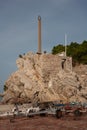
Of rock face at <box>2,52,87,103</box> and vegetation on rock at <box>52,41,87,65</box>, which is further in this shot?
vegetation on rock at <box>52,41,87,65</box>

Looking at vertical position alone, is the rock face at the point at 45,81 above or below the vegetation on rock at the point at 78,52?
below

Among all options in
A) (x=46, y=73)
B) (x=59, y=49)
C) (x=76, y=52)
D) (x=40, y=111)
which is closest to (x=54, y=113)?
(x=40, y=111)

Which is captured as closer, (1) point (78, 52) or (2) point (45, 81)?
(2) point (45, 81)

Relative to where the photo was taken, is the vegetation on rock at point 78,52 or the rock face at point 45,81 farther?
the vegetation on rock at point 78,52

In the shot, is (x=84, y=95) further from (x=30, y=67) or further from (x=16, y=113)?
(x=16, y=113)

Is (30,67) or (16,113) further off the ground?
(30,67)

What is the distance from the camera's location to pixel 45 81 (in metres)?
46.7

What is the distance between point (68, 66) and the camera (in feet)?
164

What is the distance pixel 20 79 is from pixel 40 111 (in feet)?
82.6

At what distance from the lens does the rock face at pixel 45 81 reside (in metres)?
43.9

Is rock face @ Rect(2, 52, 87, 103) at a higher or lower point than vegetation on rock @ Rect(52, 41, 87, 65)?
lower

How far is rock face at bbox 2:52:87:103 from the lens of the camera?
1727 inches

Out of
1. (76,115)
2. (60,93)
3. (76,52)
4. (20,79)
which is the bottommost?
(76,115)

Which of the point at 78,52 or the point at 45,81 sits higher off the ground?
the point at 78,52
